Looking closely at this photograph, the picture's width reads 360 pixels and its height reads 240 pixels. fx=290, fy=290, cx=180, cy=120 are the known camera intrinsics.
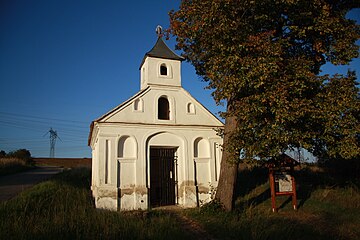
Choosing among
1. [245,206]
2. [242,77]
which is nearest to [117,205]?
[245,206]

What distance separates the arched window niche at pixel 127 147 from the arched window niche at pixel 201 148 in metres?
2.83

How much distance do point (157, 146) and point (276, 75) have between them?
614 cm

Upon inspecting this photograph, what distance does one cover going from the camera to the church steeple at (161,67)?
522 inches

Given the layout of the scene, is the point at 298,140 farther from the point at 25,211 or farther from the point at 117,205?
the point at 25,211

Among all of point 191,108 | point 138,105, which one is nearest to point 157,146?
point 138,105

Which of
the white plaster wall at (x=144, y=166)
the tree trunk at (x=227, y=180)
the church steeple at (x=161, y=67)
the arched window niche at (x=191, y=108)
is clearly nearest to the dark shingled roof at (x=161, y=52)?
the church steeple at (x=161, y=67)

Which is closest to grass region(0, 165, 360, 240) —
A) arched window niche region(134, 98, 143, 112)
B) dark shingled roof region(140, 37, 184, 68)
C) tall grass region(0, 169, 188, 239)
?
tall grass region(0, 169, 188, 239)

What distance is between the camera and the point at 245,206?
11758 millimetres

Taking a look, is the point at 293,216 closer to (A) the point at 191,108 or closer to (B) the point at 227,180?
(B) the point at 227,180

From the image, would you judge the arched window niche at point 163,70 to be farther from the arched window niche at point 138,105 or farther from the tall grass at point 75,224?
the tall grass at point 75,224

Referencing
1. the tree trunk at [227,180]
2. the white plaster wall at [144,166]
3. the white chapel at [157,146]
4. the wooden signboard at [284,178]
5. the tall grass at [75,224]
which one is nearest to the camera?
the tall grass at [75,224]

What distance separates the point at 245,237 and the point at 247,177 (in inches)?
462

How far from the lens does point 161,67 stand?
13.7 m

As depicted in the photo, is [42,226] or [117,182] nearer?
[42,226]
